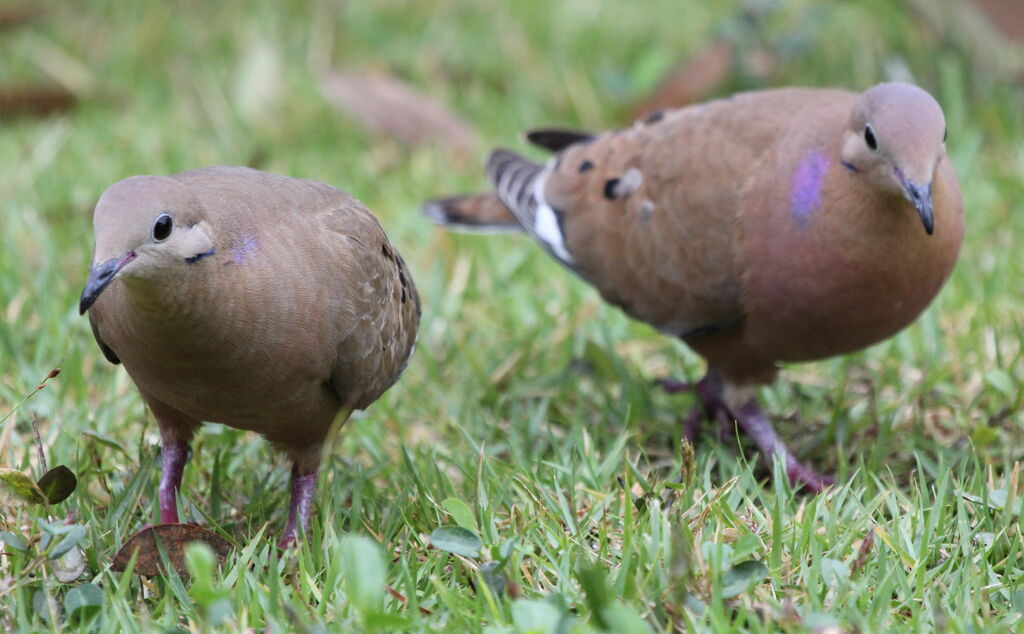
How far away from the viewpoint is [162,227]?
8.15 ft

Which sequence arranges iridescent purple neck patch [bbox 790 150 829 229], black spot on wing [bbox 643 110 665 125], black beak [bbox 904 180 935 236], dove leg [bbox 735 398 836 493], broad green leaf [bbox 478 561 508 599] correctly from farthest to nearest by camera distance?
black spot on wing [bbox 643 110 665 125]
dove leg [bbox 735 398 836 493]
iridescent purple neck patch [bbox 790 150 829 229]
black beak [bbox 904 180 935 236]
broad green leaf [bbox 478 561 508 599]

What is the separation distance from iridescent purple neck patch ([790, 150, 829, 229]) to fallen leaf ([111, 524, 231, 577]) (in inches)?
68.3

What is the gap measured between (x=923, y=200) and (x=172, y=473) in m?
1.92

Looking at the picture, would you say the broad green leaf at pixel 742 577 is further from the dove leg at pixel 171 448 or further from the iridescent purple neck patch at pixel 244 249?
the dove leg at pixel 171 448

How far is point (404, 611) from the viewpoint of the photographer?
2625mm

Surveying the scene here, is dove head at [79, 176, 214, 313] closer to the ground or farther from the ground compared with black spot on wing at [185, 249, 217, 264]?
farther from the ground

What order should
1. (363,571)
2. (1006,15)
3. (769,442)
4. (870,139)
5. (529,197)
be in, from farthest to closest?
(1006,15) → (529,197) → (769,442) → (870,139) → (363,571)

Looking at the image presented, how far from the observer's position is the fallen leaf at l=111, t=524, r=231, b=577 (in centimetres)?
270

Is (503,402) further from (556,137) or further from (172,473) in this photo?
(172,473)

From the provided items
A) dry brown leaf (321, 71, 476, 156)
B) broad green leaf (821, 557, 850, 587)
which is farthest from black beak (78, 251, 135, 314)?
dry brown leaf (321, 71, 476, 156)

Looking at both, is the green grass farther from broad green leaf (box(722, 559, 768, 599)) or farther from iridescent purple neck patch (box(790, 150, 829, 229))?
iridescent purple neck patch (box(790, 150, 829, 229))

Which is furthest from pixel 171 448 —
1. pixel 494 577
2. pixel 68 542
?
pixel 494 577

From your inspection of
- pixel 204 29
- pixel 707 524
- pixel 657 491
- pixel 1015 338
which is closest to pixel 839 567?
pixel 707 524

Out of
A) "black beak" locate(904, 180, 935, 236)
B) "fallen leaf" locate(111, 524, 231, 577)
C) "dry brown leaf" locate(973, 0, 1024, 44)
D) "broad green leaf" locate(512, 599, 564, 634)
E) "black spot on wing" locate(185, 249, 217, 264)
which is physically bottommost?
"fallen leaf" locate(111, 524, 231, 577)
